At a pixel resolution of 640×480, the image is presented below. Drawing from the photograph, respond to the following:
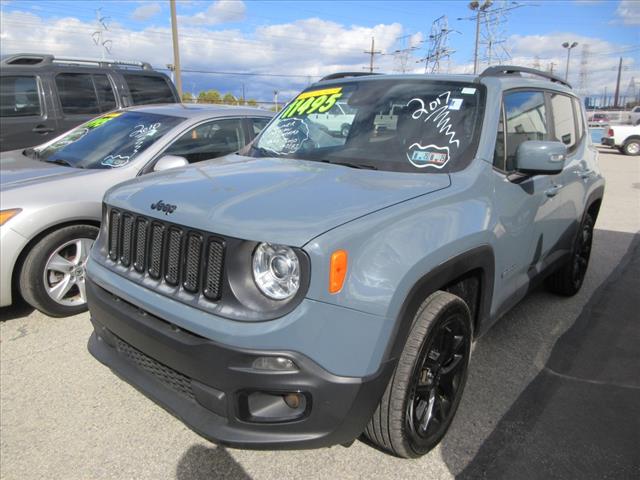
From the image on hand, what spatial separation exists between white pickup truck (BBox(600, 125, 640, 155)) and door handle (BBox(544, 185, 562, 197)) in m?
20.7

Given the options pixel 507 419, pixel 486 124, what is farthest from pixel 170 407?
pixel 486 124

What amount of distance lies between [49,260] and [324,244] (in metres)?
2.89

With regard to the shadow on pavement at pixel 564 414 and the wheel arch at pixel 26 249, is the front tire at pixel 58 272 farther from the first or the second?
the shadow on pavement at pixel 564 414

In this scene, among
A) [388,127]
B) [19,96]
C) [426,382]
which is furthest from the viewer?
[19,96]

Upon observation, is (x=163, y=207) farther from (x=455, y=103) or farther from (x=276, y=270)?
(x=455, y=103)

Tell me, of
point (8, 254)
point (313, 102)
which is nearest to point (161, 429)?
point (8, 254)

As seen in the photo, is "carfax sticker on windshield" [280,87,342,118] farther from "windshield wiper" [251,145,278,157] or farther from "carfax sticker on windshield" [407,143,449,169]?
"carfax sticker on windshield" [407,143,449,169]

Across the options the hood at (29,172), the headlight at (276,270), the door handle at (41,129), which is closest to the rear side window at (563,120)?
the headlight at (276,270)

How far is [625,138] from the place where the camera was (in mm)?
20828

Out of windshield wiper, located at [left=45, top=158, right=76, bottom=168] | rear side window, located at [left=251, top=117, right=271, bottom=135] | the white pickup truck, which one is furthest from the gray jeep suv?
the white pickup truck

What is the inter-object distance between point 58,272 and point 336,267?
2.99 m

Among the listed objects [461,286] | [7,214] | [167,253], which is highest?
[167,253]

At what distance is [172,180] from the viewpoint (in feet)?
8.57

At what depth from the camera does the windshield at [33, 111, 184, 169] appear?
437 cm
